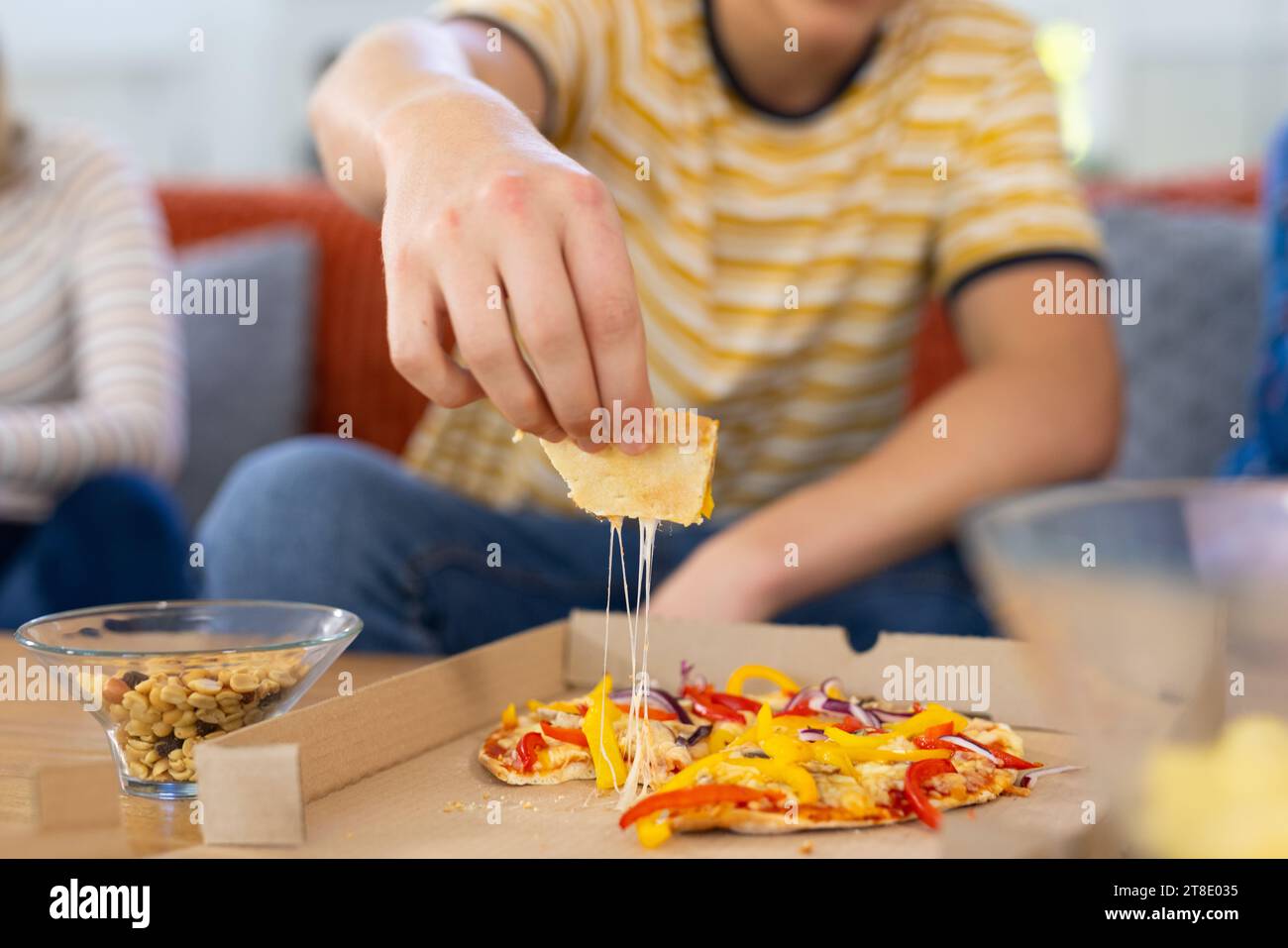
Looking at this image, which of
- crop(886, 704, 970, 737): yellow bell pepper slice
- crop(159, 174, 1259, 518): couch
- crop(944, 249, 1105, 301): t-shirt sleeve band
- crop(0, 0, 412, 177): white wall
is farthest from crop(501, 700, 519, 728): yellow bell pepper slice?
crop(0, 0, 412, 177): white wall

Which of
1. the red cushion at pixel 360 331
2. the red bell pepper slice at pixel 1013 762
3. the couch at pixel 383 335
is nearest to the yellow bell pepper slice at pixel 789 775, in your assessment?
the red bell pepper slice at pixel 1013 762

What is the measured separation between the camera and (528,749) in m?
0.72

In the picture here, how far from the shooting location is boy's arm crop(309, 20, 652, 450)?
619 mm

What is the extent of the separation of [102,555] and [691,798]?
1.07 m

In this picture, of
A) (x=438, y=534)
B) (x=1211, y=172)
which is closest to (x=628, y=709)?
(x=438, y=534)

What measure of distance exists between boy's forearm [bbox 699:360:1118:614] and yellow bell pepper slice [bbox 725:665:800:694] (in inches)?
10.0

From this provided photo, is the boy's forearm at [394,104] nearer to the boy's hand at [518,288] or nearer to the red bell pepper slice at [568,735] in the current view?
the boy's hand at [518,288]

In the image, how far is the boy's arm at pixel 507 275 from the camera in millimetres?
619

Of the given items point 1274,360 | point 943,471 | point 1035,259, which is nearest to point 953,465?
point 943,471

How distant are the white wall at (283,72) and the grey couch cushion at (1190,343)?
412 centimetres

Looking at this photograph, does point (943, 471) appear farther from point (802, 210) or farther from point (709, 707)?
point (709, 707)

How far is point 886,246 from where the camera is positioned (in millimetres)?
1387

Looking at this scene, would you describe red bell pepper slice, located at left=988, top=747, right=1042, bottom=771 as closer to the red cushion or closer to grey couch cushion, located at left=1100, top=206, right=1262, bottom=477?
grey couch cushion, located at left=1100, top=206, right=1262, bottom=477
